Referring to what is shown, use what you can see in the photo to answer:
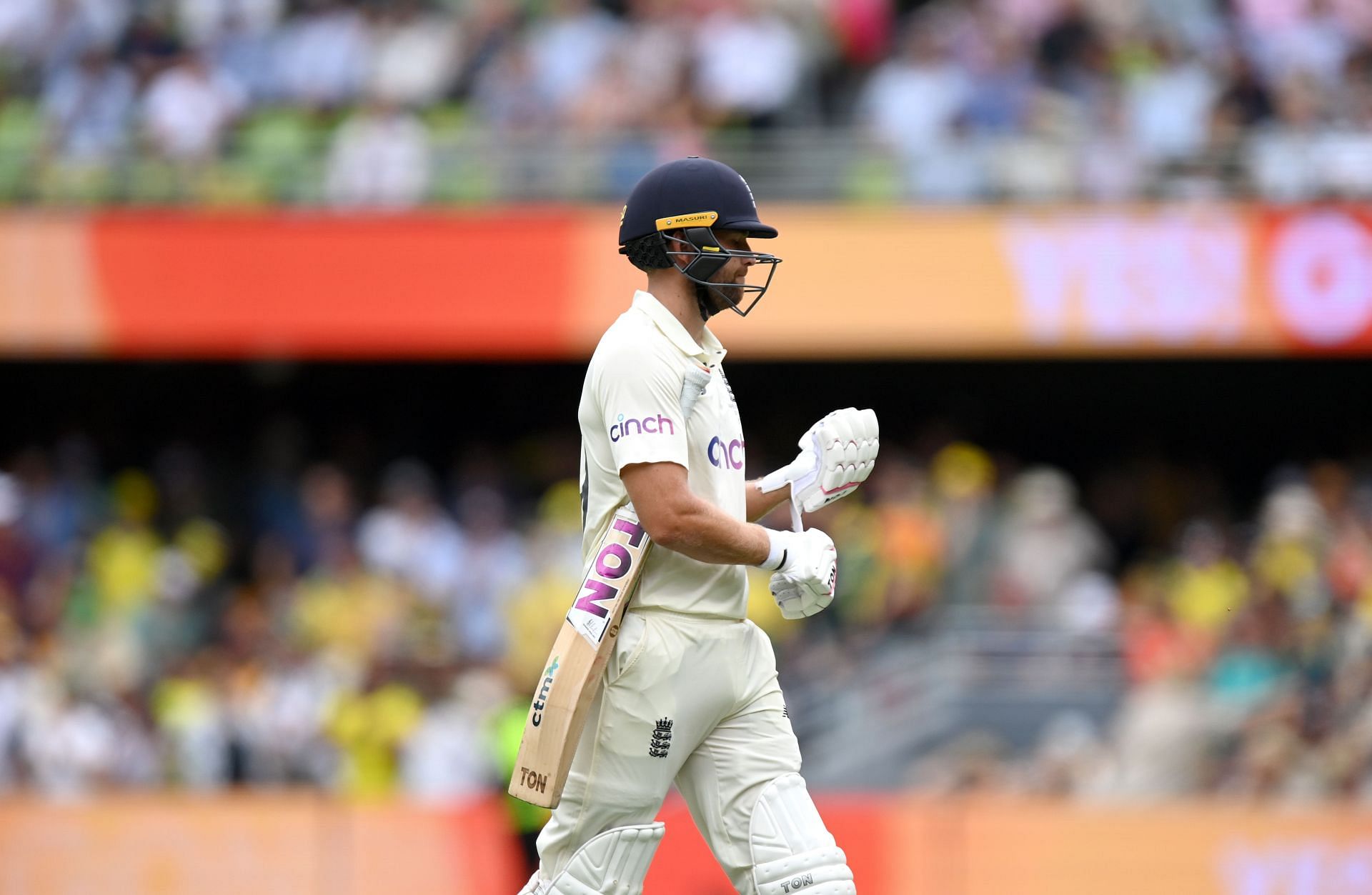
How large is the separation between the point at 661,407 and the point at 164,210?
9763 mm

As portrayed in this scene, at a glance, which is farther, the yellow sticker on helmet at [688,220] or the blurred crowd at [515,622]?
the blurred crowd at [515,622]

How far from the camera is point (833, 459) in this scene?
192 inches

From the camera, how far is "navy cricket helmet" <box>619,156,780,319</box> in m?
4.78

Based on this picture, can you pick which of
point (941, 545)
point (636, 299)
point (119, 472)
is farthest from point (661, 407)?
point (119, 472)

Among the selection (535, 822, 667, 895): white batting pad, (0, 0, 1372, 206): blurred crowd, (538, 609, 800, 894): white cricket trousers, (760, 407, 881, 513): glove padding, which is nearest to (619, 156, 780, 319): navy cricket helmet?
(760, 407, 881, 513): glove padding

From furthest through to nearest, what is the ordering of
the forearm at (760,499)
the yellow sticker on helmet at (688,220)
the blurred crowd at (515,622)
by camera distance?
the blurred crowd at (515,622), the forearm at (760,499), the yellow sticker on helmet at (688,220)

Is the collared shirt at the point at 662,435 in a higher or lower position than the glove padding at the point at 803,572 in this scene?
higher

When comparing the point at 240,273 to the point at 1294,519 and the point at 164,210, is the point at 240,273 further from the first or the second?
the point at 1294,519

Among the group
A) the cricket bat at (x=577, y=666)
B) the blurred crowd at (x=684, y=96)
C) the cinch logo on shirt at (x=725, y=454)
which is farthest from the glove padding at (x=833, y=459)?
Result: the blurred crowd at (x=684, y=96)

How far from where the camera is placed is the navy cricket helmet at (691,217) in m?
4.78

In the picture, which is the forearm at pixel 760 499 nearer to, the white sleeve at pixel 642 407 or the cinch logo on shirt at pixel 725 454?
the cinch logo on shirt at pixel 725 454

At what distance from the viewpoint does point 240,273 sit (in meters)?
13.4

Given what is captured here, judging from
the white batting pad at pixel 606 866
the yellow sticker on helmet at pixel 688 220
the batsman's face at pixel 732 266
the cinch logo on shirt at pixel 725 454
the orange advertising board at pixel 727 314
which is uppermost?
the orange advertising board at pixel 727 314

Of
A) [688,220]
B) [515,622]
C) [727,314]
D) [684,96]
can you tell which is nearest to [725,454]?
[688,220]
